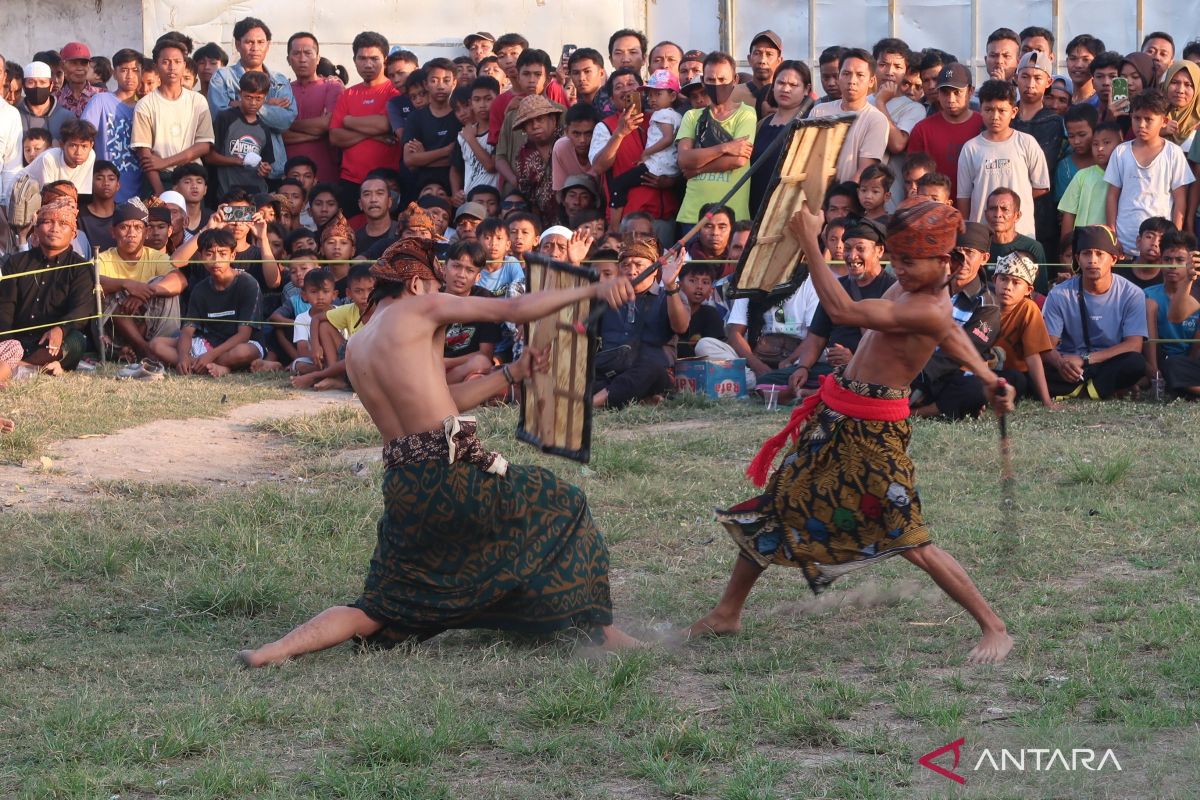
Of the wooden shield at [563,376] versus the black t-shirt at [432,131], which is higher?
the black t-shirt at [432,131]

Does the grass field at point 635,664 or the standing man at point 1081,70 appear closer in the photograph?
the grass field at point 635,664

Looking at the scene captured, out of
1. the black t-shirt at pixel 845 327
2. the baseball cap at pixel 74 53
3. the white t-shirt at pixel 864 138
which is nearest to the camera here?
the black t-shirt at pixel 845 327

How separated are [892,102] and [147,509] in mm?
5847

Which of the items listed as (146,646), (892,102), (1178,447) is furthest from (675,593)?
(892,102)

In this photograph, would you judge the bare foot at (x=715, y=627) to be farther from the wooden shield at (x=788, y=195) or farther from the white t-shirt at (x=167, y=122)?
the white t-shirt at (x=167, y=122)

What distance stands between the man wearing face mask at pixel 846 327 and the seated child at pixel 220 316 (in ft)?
12.9

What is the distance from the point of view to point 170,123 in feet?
38.8

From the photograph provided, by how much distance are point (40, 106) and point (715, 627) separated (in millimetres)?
9376

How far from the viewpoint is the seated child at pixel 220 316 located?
11117 millimetres

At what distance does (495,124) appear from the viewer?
11344 millimetres

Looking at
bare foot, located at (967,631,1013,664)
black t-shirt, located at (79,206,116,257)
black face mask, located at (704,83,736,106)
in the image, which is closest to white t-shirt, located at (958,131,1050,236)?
black face mask, located at (704,83,736,106)

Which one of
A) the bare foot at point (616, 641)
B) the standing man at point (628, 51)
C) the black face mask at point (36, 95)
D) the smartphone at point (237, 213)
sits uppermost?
the standing man at point (628, 51)

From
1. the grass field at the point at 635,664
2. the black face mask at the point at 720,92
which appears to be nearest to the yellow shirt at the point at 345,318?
the black face mask at the point at 720,92

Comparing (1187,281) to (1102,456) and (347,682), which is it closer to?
(1102,456)
